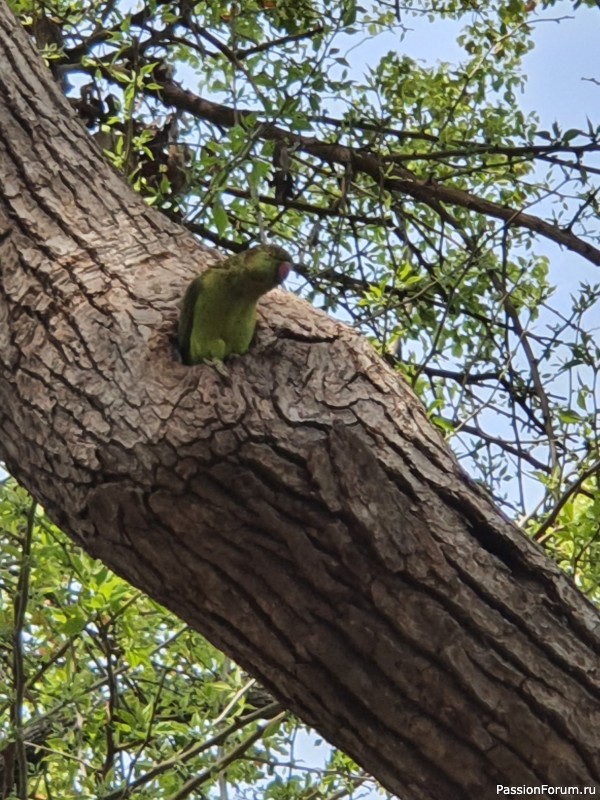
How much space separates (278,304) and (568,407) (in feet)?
4.28

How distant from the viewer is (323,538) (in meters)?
1.29

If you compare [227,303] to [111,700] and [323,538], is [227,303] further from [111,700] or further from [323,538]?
[111,700]

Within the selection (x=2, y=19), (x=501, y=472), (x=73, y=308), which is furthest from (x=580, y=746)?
(x=2, y=19)

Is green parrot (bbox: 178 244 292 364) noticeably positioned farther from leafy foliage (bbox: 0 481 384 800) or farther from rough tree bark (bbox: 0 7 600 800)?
leafy foliage (bbox: 0 481 384 800)

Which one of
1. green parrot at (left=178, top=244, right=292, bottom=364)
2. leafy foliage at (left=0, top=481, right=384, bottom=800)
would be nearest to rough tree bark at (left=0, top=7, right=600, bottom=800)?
green parrot at (left=178, top=244, right=292, bottom=364)

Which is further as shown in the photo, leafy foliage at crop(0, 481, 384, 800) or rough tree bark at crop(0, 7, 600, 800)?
leafy foliage at crop(0, 481, 384, 800)

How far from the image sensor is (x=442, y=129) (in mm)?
2730

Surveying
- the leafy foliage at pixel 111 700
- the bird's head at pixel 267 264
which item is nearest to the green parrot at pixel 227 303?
the bird's head at pixel 267 264

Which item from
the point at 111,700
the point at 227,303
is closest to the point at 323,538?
the point at 227,303

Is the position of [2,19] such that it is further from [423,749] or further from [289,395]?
[423,749]

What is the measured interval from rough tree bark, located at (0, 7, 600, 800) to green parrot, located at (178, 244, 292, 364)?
29mm

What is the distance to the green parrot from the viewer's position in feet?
4.54

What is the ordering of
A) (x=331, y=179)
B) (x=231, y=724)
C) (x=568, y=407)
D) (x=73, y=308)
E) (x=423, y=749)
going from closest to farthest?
(x=423, y=749) < (x=73, y=308) < (x=231, y=724) < (x=568, y=407) < (x=331, y=179)

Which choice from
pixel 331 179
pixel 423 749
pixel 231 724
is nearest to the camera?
pixel 423 749
